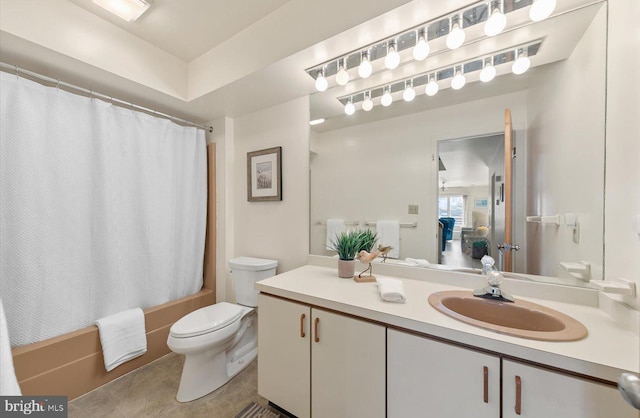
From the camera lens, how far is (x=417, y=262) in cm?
145

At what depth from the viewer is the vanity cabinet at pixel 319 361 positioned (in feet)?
3.22

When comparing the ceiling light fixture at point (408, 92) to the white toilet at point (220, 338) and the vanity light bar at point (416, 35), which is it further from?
the white toilet at point (220, 338)

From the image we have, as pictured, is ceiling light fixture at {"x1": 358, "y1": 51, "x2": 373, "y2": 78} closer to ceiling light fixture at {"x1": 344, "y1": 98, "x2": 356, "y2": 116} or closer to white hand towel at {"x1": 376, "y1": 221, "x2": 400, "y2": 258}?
ceiling light fixture at {"x1": 344, "y1": 98, "x2": 356, "y2": 116}

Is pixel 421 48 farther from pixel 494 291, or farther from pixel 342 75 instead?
pixel 494 291

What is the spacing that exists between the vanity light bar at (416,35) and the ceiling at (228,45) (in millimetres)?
37

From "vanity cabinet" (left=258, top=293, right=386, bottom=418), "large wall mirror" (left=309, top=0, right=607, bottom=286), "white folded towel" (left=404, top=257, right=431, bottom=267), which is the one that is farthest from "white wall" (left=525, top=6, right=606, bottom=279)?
"vanity cabinet" (left=258, top=293, right=386, bottom=418)

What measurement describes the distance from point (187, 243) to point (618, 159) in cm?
279

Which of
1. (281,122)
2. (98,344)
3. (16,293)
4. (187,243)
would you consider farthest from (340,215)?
(16,293)

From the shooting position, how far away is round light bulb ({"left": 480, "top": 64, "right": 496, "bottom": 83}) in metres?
1.24

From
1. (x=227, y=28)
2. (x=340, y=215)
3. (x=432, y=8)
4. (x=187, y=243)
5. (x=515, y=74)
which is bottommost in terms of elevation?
(x=187, y=243)

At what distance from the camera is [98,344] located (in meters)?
1.57

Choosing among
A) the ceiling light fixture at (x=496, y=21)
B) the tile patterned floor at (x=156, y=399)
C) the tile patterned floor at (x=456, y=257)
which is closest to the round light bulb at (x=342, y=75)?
the ceiling light fixture at (x=496, y=21)

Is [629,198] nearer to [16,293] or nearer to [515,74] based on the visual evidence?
[515,74]

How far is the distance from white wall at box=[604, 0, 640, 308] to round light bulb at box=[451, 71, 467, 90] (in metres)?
0.53
